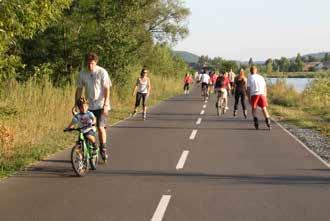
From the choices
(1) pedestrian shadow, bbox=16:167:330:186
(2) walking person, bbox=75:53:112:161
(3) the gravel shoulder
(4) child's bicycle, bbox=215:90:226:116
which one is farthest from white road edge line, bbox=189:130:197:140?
(4) child's bicycle, bbox=215:90:226:116

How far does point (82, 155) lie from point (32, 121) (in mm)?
5960

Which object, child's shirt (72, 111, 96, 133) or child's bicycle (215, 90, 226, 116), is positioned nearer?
child's shirt (72, 111, 96, 133)

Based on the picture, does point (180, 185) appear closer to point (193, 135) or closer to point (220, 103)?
point (193, 135)

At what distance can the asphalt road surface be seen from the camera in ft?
23.0

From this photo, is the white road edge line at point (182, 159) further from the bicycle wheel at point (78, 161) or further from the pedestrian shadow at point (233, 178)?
the bicycle wheel at point (78, 161)

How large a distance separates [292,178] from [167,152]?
3597 millimetres

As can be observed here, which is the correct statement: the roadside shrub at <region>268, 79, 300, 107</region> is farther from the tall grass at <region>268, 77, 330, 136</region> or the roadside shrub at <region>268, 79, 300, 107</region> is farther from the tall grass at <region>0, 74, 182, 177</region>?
the tall grass at <region>0, 74, 182, 177</region>

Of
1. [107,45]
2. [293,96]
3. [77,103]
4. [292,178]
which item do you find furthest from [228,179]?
[293,96]

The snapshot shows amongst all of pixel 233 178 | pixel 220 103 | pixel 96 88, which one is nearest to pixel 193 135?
pixel 96 88

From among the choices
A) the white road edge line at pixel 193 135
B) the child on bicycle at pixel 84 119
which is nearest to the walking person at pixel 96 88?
the child on bicycle at pixel 84 119

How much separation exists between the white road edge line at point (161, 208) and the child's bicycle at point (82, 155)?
2049mm

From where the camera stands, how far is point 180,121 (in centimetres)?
2023

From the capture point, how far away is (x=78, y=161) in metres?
9.37

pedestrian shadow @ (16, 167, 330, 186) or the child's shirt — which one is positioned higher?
the child's shirt
